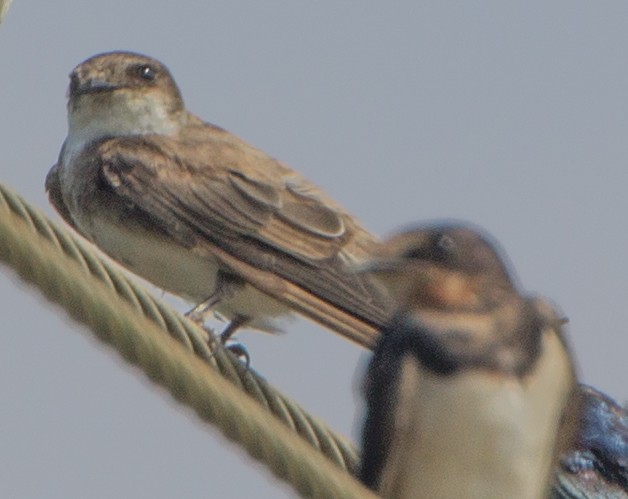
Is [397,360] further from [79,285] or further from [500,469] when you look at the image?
[79,285]

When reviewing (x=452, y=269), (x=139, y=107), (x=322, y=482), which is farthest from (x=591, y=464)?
(x=139, y=107)

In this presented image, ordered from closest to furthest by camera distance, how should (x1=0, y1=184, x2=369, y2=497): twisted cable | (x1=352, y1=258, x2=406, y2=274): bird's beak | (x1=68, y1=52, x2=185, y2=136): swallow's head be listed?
(x1=0, y1=184, x2=369, y2=497): twisted cable < (x1=352, y1=258, x2=406, y2=274): bird's beak < (x1=68, y1=52, x2=185, y2=136): swallow's head

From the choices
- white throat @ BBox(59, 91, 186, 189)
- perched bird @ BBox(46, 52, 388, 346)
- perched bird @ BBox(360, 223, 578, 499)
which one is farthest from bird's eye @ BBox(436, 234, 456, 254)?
white throat @ BBox(59, 91, 186, 189)

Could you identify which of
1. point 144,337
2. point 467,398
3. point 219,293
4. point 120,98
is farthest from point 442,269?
point 120,98

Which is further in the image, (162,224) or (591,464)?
(162,224)

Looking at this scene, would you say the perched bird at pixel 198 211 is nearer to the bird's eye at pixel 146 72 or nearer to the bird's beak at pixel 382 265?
the bird's eye at pixel 146 72

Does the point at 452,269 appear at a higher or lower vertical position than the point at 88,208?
higher

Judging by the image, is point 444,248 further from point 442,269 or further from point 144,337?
point 144,337

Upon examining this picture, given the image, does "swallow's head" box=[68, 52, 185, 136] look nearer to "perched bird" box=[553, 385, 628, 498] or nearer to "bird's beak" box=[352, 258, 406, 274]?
"perched bird" box=[553, 385, 628, 498]
